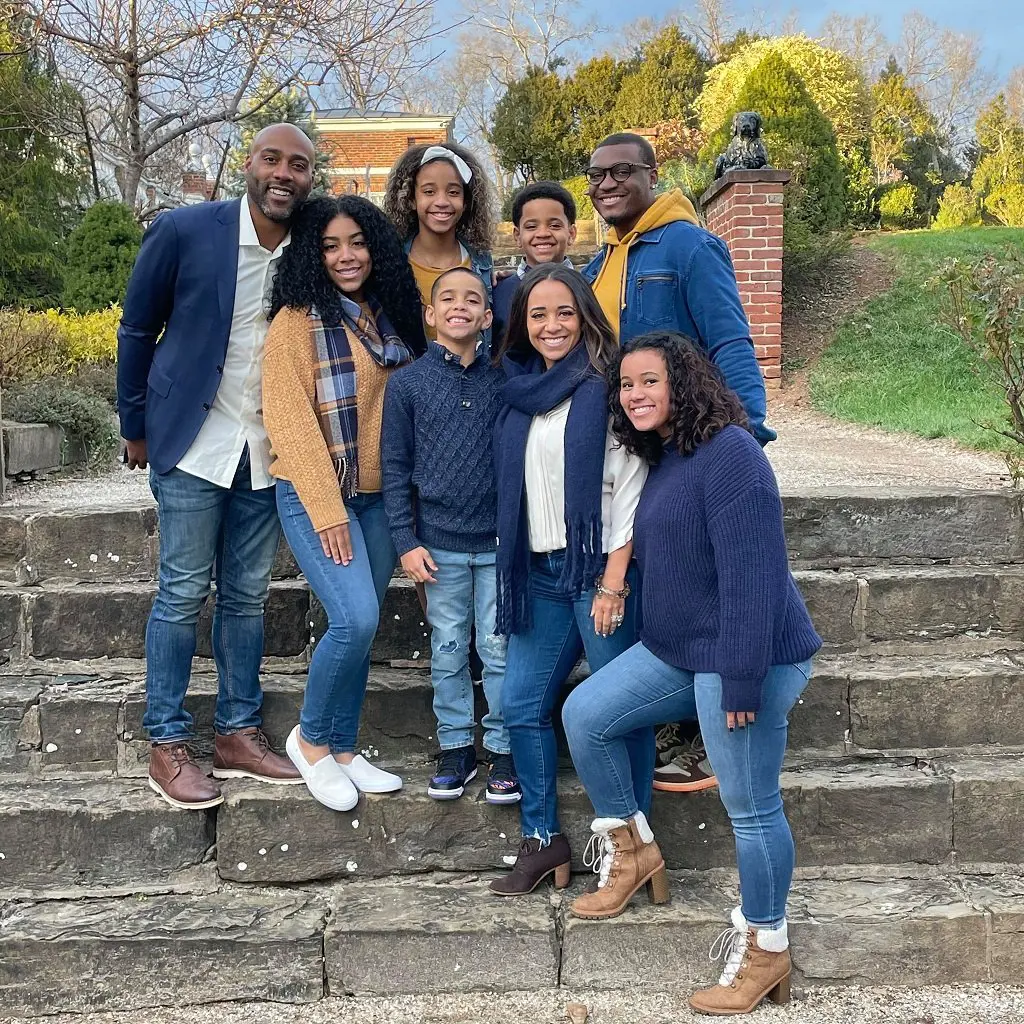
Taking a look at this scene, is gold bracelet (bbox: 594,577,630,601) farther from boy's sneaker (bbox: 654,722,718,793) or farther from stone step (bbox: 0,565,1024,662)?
stone step (bbox: 0,565,1024,662)

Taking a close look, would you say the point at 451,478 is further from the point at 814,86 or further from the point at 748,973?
the point at 814,86

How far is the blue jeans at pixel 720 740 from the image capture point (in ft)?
7.47

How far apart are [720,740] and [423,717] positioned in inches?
46.5

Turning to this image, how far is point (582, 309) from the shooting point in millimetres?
2523

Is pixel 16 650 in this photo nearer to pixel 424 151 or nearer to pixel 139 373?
pixel 139 373

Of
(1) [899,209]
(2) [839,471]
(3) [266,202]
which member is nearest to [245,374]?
(3) [266,202]

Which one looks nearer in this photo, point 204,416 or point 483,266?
point 204,416

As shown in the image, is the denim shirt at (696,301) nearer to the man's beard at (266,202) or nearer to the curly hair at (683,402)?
the curly hair at (683,402)

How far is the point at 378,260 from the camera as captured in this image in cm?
278

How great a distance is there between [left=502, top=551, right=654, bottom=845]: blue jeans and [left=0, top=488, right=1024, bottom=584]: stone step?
4.33ft

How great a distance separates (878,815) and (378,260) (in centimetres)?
216

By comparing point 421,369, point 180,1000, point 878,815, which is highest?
point 421,369

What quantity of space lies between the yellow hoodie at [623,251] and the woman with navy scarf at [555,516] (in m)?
0.22

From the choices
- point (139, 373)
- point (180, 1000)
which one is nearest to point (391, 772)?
point (180, 1000)
